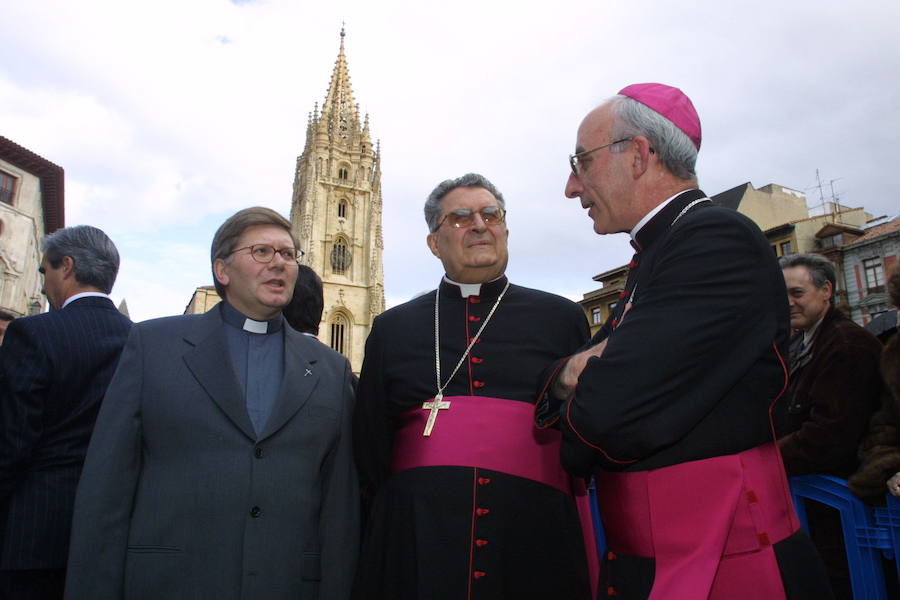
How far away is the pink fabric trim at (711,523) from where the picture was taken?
1.65 meters

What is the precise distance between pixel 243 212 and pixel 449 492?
1.69 meters

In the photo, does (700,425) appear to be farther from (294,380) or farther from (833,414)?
(833,414)

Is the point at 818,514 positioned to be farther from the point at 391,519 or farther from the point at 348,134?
the point at 348,134

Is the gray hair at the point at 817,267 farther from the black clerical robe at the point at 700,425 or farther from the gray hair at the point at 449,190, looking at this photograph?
the black clerical robe at the point at 700,425

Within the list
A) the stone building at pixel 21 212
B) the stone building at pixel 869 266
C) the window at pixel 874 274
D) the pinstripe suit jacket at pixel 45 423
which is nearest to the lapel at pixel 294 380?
the pinstripe suit jacket at pixel 45 423

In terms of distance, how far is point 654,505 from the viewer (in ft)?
5.78

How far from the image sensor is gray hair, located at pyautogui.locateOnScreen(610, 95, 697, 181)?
2092mm

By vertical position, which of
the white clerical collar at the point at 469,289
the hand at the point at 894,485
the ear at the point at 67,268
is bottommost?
the hand at the point at 894,485

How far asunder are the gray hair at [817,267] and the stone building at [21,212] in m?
25.8

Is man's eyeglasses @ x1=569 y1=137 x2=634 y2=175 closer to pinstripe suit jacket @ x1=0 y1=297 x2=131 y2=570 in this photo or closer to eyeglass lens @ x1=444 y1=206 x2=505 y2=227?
eyeglass lens @ x1=444 y1=206 x2=505 y2=227

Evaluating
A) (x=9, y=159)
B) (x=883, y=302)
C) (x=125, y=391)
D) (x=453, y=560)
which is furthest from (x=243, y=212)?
(x=883, y=302)

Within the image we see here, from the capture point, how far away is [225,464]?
2.58 m

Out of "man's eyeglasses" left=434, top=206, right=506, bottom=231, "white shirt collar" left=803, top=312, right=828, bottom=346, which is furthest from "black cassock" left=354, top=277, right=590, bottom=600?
"white shirt collar" left=803, top=312, right=828, bottom=346

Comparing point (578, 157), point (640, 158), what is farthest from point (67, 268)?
point (640, 158)
